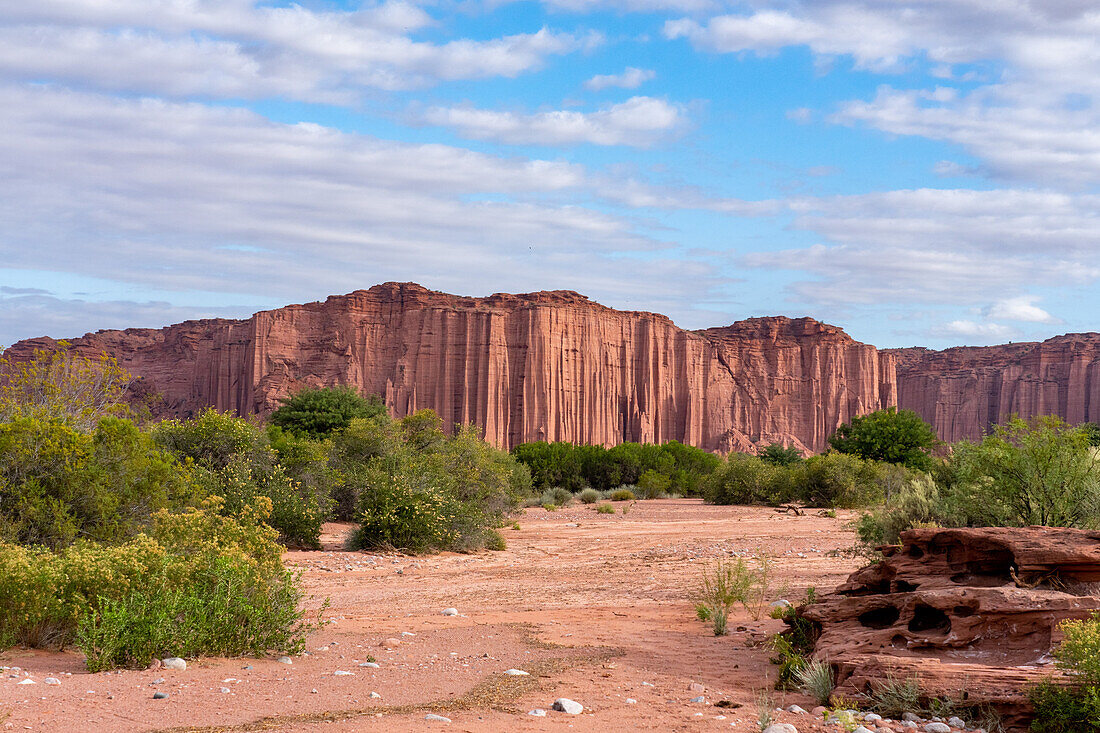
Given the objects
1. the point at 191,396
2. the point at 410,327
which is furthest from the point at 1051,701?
the point at 191,396

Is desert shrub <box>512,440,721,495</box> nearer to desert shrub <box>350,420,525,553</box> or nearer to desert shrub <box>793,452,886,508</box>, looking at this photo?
desert shrub <box>793,452,886,508</box>

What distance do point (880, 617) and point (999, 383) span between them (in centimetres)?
11626

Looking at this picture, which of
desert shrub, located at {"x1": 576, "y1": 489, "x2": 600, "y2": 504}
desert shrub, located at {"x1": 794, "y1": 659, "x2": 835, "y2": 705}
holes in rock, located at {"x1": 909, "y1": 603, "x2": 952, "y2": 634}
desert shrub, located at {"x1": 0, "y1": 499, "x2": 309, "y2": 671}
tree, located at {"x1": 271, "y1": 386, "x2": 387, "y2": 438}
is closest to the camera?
desert shrub, located at {"x1": 794, "y1": 659, "x2": 835, "y2": 705}

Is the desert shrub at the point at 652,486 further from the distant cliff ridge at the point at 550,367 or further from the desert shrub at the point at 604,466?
the distant cliff ridge at the point at 550,367

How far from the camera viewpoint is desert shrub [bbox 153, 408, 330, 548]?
18141 mm

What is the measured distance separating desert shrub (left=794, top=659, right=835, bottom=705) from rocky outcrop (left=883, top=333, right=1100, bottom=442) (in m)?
103

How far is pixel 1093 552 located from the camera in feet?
25.1

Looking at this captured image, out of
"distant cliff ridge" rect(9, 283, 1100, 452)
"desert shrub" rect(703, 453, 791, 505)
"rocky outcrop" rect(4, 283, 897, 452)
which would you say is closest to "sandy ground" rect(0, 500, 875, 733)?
"desert shrub" rect(703, 453, 791, 505)

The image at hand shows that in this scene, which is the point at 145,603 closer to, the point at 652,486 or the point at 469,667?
the point at 469,667

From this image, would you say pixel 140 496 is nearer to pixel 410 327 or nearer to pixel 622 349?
pixel 410 327

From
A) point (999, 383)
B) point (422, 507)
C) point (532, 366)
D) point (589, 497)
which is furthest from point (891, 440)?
point (999, 383)

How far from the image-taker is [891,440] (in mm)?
42875

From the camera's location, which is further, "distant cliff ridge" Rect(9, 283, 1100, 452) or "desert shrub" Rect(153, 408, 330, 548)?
"distant cliff ridge" Rect(9, 283, 1100, 452)

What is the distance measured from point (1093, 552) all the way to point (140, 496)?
11.7m
